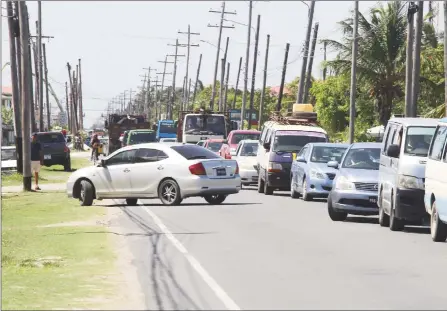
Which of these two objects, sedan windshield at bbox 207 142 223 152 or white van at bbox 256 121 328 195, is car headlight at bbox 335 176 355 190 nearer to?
white van at bbox 256 121 328 195

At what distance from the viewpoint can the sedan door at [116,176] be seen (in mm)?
29594

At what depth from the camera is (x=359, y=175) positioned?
79.9ft

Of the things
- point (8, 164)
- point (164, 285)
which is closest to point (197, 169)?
point (164, 285)

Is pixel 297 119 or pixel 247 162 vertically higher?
pixel 297 119

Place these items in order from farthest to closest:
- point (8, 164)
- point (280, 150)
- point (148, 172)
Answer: point (8, 164)
point (280, 150)
point (148, 172)

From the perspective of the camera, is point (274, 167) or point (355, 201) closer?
point (355, 201)

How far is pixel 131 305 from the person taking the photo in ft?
38.7

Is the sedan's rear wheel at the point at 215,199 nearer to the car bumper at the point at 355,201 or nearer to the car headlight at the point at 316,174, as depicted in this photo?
the car headlight at the point at 316,174

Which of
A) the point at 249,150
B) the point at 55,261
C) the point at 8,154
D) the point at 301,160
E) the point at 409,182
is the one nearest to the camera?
the point at 55,261

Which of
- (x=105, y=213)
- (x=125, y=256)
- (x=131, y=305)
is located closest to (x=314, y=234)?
(x=125, y=256)

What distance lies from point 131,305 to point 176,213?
14244 mm

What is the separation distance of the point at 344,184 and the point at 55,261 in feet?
29.2

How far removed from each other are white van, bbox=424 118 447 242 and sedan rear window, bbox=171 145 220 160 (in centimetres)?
1007

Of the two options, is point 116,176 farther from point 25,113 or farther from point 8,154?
point 8,154
